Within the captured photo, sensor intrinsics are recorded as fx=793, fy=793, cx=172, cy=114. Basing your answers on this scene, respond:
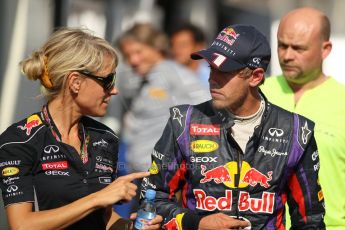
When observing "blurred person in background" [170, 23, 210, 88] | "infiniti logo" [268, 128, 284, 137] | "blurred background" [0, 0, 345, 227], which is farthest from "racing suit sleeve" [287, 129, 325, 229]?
"blurred person in background" [170, 23, 210, 88]

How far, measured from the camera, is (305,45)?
5.22 metres

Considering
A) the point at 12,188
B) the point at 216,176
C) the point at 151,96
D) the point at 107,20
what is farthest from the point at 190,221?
the point at 107,20

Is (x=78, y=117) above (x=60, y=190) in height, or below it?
above

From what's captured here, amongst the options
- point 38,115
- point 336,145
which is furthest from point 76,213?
point 336,145

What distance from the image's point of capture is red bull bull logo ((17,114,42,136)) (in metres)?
3.87

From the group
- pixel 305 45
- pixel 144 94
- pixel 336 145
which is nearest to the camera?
pixel 336 145

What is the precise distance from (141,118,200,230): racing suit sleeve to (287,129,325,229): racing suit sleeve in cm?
55

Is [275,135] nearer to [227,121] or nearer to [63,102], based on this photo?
[227,121]

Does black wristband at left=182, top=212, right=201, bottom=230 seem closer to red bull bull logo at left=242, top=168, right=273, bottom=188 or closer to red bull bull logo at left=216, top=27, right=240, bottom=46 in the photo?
red bull bull logo at left=242, top=168, right=273, bottom=188

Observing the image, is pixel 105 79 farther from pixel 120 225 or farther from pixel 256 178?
pixel 256 178

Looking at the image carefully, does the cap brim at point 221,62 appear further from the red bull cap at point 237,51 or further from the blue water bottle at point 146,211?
the blue water bottle at point 146,211

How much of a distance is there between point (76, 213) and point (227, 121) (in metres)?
0.87

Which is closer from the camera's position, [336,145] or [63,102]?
[63,102]

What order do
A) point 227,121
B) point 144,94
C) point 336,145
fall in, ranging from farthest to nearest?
point 144,94 < point 336,145 < point 227,121
